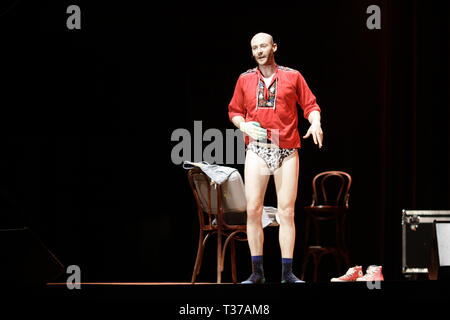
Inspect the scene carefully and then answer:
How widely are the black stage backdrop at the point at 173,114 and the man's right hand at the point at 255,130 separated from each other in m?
2.28

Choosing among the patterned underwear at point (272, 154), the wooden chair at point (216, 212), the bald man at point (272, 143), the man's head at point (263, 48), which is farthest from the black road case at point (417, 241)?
the man's head at point (263, 48)

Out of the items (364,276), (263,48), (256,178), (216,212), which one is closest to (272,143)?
(256,178)

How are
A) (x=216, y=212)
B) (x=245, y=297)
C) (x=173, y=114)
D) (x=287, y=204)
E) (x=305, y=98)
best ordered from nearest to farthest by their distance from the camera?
(x=245, y=297) → (x=287, y=204) → (x=305, y=98) → (x=216, y=212) → (x=173, y=114)

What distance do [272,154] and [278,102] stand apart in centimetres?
32

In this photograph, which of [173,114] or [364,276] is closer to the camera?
[364,276]

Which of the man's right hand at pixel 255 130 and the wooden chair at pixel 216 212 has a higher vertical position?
the man's right hand at pixel 255 130

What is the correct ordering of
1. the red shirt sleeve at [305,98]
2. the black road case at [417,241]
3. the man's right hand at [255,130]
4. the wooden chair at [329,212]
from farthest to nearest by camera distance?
the wooden chair at [329,212], the black road case at [417,241], the red shirt sleeve at [305,98], the man's right hand at [255,130]

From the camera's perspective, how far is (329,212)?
6.31 meters

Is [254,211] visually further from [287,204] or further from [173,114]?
[173,114]

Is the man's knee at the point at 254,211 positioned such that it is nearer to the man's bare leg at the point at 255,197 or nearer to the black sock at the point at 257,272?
the man's bare leg at the point at 255,197

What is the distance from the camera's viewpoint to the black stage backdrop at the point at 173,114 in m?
5.96

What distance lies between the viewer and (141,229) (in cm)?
613

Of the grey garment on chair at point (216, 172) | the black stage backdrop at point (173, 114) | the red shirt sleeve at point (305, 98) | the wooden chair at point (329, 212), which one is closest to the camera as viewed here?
the red shirt sleeve at point (305, 98)
